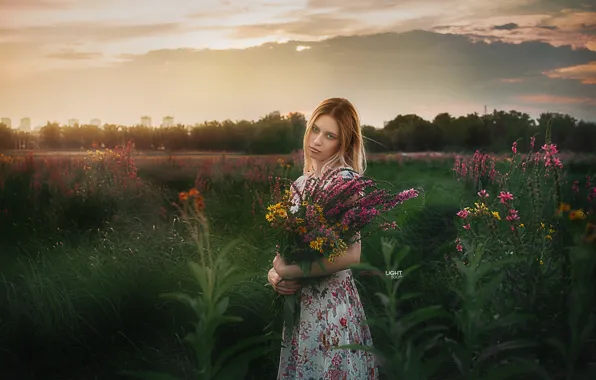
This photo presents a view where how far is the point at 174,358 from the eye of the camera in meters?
3.89

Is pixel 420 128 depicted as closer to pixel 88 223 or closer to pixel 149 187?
pixel 149 187

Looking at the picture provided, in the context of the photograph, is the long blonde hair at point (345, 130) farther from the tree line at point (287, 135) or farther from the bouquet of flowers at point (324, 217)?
the tree line at point (287, 135)

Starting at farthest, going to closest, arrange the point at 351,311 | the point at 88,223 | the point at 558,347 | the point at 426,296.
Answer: the point at 88,223 → the point at 426,296 → the point at 351,311 → the point at 558,347

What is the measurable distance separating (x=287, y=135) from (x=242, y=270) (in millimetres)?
1246

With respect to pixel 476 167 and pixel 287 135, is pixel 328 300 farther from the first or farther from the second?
pixel 476 167

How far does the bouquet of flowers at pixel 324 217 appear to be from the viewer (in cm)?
258

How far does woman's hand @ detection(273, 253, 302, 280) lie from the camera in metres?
2.73

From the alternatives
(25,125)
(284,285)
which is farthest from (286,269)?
(25,125)

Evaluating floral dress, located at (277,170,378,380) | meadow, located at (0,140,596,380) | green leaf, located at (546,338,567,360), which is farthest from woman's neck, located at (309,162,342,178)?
green leaf, located at (546,338,567,360)

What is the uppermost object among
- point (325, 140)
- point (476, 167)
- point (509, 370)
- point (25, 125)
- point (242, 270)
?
point (25, 125)

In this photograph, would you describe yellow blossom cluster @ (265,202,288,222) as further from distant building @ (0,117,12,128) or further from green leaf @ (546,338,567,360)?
distant building @ (0,117,12,128)

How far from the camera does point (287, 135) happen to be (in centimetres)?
517

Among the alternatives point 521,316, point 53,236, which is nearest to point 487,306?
point 521,316

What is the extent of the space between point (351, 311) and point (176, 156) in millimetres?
2719
